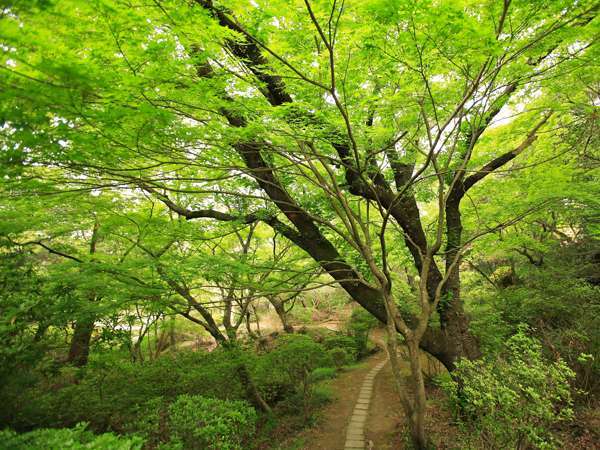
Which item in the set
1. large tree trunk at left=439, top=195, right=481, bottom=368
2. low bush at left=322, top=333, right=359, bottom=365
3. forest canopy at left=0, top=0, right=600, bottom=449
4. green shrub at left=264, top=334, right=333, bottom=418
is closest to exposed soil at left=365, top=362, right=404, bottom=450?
forest canopy at left=0, top=0, right=600, bottom=449

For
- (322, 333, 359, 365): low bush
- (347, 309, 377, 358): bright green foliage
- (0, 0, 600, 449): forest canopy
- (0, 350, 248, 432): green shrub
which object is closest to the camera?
(0, 0, 600, 449): forest canopy

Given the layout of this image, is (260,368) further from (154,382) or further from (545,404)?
(545,404)

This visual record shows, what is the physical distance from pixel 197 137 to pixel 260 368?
261 inches

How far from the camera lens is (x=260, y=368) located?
791 cm

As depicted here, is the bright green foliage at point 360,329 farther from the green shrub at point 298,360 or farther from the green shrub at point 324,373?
the green shrub at point 298,360

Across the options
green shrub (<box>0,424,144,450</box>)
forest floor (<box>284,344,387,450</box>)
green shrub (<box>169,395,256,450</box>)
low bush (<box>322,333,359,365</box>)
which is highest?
green shrub (<box>0,424,144,450</box>)

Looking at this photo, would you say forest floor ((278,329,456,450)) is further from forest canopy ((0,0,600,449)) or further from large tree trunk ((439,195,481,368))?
large tree trunk ((439,195,481,368))

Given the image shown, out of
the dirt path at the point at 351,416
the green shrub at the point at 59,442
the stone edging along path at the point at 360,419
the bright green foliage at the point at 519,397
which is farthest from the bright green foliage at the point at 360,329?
the green shrub at the point at 59,442

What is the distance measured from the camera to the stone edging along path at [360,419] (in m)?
6.84

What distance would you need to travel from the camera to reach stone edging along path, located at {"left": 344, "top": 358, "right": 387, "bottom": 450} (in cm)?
684

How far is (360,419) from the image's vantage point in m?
8.14

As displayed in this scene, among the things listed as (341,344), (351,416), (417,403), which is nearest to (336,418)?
(351,416)

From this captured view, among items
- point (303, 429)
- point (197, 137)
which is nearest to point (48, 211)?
point (197, 137)

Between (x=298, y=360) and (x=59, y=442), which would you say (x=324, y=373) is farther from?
(x=59, y=442)
